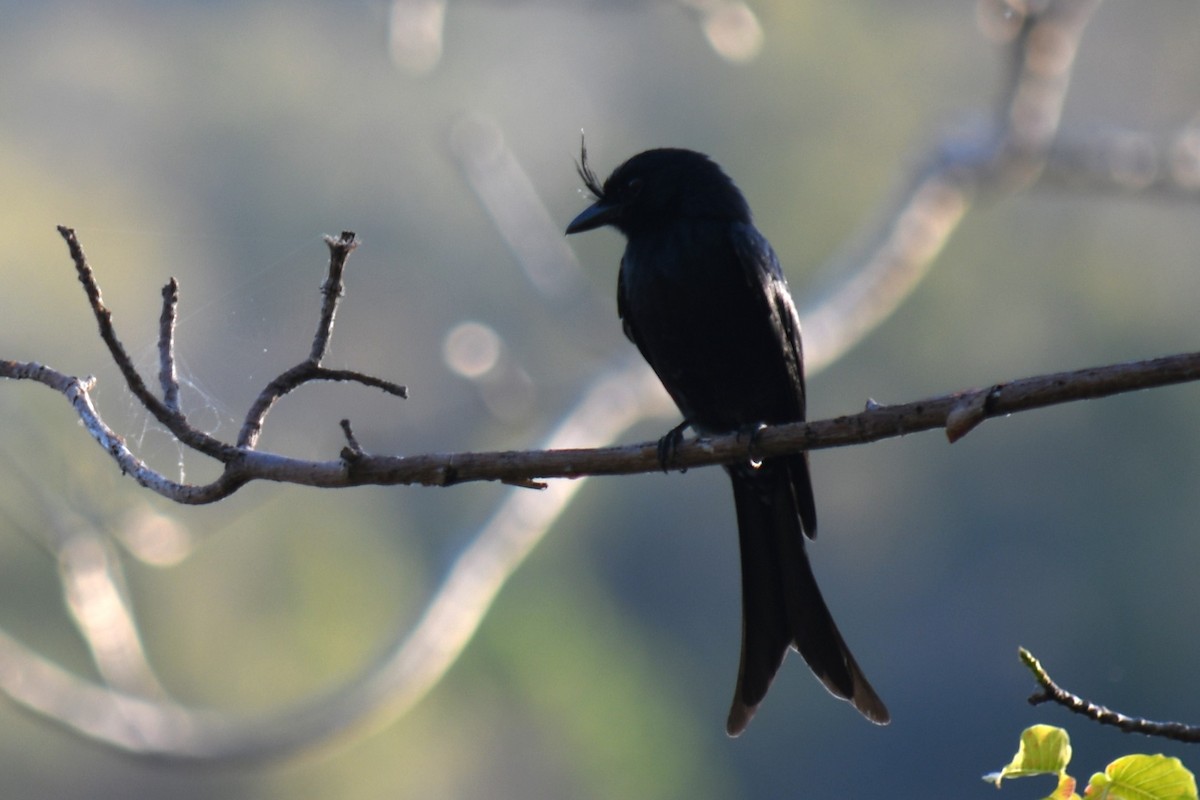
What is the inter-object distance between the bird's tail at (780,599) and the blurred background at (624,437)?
29.5ft

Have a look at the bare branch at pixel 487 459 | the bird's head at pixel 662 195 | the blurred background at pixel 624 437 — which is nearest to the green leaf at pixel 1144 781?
the bare branch at pixel 487 459

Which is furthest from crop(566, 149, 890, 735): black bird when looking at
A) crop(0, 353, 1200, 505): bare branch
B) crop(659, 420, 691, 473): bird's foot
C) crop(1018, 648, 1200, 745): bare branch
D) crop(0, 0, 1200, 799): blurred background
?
crop(0, 0, 1200, 799): blurred background

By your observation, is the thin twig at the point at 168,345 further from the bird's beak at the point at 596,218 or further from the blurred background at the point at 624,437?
the blurred background at the point at 624,437

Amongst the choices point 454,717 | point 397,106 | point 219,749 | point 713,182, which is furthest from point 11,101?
point 713,182

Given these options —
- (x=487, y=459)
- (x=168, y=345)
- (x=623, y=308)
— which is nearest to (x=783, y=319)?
(x=623, y=308)

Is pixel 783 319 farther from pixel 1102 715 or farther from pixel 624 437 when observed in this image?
pixel 624 437

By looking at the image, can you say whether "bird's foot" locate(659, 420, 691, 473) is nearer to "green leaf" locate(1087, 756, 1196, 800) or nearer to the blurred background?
"green leaf" locate(1087, 756, 1196, 800)

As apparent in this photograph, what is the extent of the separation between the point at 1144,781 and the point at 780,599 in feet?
6.08

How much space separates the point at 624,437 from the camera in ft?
52.7

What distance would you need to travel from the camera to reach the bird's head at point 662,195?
3.50m

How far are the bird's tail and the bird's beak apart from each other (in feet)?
2.45

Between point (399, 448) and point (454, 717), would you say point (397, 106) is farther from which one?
point (399, 448)

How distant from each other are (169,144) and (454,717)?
446 inches

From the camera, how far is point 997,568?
27156mm
